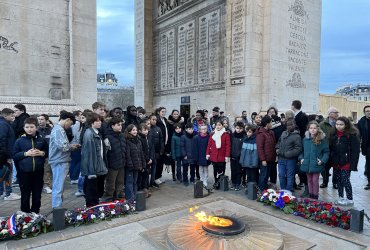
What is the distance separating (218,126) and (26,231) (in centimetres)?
480

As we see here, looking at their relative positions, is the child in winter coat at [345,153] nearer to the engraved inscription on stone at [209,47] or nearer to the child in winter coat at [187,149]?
the child in winter coat at [187,149]

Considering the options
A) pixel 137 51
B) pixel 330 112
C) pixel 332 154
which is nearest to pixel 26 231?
pixel 332 154

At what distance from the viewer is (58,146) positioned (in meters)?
4.89

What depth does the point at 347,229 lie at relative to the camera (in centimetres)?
464

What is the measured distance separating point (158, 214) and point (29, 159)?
2.47 metres

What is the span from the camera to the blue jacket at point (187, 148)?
755 centimetres

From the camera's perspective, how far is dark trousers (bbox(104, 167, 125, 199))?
5.78 m

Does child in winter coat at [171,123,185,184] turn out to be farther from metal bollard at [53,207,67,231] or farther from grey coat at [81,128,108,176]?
metal bollard at [53,207,67,231]

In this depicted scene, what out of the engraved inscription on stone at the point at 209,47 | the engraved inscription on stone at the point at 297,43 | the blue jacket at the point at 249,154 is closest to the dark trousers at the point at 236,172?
the blue jacket at the point at 249,154

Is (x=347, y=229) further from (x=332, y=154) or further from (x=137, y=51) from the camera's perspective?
(x=137, y=51)

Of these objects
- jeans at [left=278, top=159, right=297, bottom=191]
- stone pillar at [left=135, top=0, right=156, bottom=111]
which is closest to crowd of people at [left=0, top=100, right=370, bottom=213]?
jeans at [left=278, top=159, right=297, bottom=191]

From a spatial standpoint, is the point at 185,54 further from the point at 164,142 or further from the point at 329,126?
the point at 329,126

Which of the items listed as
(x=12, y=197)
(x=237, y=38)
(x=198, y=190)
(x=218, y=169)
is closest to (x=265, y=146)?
(x=218, y=169)

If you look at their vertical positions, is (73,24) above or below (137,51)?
below
